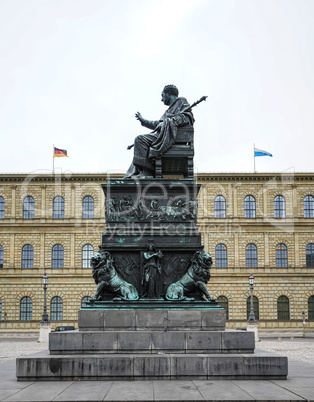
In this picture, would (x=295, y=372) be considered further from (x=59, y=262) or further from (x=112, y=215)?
(x=59, y=262)

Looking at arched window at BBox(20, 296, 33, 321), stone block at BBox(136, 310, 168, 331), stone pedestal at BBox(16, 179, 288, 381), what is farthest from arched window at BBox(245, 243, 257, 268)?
stone block at BBox(136, 310, 168, 331)

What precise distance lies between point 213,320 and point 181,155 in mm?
3340

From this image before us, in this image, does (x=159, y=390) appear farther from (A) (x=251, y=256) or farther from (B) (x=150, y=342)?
(A) (x=251, y=256)

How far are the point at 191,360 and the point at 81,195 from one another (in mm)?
46449

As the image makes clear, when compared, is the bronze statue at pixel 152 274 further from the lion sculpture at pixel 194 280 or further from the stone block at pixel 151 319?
the stone block at pixel 151 319

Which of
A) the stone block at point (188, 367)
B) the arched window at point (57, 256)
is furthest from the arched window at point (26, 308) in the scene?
the stone block at point (188, 367)

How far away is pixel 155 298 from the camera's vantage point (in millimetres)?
10719

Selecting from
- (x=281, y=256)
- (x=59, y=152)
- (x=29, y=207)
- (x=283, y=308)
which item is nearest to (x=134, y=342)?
(x=59, y=152)

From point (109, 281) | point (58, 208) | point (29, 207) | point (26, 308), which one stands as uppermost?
point (29, 207)

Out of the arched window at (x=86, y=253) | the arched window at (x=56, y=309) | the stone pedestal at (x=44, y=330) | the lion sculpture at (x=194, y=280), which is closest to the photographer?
the lion sculpture at (x=194, y=280)

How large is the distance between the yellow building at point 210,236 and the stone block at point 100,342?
44.0 meters

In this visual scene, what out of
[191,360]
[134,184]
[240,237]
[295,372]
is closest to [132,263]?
[134,184]

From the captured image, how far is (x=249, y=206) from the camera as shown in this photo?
55.1 m

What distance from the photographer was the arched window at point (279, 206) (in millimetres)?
54906
